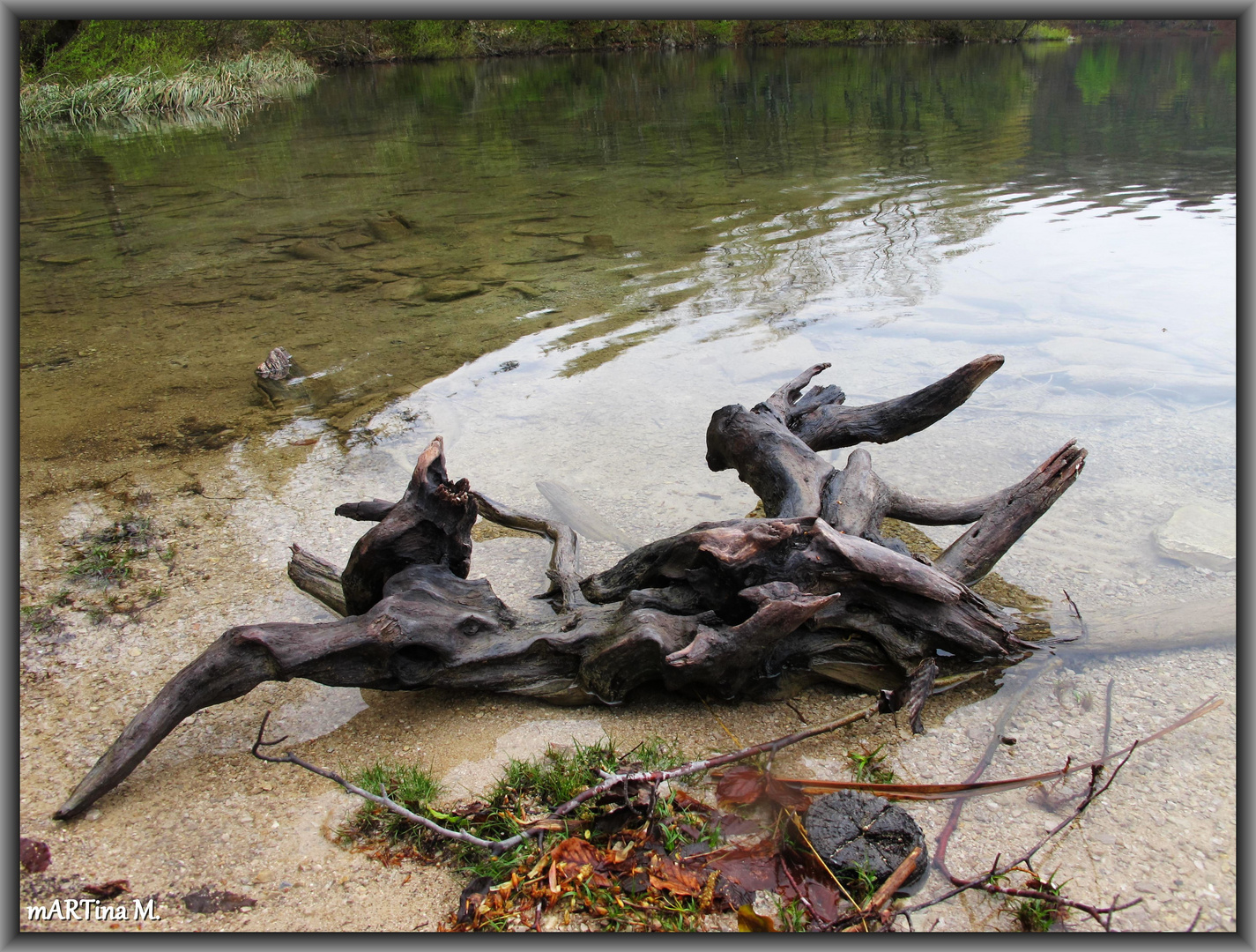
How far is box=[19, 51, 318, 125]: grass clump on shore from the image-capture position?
19.2 m

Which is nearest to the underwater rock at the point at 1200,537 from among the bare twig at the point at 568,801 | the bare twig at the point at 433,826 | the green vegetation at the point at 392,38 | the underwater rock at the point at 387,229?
the bare twig at the point at 568,801

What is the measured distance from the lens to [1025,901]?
2.10m

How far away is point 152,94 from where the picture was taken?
20766mm

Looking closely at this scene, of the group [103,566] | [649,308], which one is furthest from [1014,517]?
→ [649,308]

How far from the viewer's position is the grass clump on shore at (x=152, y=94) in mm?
19203

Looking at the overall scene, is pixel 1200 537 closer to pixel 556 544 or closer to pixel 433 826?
pixel 556 544

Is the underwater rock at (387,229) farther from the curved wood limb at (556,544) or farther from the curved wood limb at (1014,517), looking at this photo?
the curved wood limb at (1014,517)

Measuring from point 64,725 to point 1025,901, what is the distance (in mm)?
2804

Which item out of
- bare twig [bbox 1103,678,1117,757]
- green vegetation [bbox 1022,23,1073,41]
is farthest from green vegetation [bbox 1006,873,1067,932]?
green vegetation [bbox 1022,23,1073,41]

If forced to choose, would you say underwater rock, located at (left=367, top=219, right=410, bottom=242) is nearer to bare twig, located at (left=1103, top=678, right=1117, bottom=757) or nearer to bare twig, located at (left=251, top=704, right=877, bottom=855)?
bare twig, located at (left=251, top=704, right=877, bottom=855)

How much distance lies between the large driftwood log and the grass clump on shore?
66.6ft

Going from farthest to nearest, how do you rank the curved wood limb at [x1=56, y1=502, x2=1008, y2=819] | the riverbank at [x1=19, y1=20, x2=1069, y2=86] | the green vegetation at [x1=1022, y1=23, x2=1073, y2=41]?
the green vegetation at [x1=1022, y1=23, x2=1073, y2=41] < the riverbank at [x1=19, y1=20, x2=1069, y2=86] < the curved wood limb at [x1=56, y1=502, x2=1008, y2=819]

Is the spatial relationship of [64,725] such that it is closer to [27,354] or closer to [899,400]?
[899,400]

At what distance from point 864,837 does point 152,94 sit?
78.9 feet
